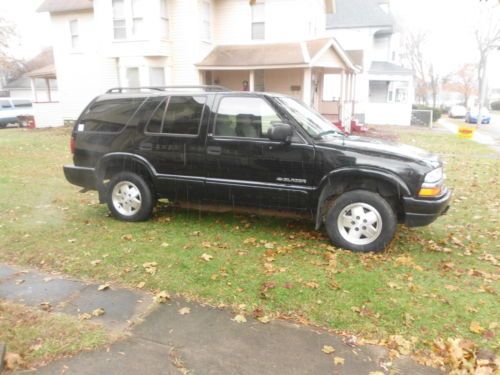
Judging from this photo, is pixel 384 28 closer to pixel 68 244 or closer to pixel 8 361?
pixel 68 244

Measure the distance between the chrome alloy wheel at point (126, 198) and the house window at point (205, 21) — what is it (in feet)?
48.0

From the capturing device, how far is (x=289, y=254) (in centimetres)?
504

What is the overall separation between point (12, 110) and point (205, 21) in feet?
54.7

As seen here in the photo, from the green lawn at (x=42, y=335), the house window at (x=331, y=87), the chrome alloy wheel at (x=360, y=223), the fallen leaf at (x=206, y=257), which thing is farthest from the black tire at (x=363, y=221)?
the house window at (x=331, y=87)

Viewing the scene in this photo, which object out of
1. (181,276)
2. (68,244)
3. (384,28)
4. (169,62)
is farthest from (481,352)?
(384,28)

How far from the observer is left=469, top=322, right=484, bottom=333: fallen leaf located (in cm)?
347

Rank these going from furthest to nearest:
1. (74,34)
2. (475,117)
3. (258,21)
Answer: (475,117) → (74,34) → (258,21)

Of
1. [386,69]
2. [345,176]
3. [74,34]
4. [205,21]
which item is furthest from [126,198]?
[386,69]

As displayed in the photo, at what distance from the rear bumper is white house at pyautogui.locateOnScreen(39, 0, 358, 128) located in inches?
491

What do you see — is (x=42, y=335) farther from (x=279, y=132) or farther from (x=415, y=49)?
(x=415, y=49)

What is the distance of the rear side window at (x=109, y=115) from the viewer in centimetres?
600

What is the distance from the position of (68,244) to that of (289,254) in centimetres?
285

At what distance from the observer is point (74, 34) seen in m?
21.9

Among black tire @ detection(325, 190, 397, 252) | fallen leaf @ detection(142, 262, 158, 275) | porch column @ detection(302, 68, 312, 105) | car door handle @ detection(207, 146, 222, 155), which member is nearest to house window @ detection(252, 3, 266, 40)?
porch column @ detection(302, 68, 312, 105)
